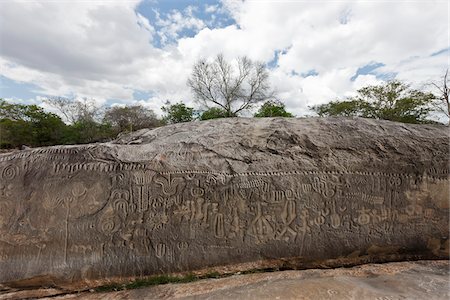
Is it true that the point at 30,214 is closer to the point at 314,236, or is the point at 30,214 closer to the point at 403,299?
the point at 314,236

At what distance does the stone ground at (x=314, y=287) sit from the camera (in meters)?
2.79

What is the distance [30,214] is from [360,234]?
3794 mm

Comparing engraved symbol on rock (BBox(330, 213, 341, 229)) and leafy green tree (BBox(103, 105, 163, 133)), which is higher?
leafy green tree (BBox(103, 105, 163, 133))

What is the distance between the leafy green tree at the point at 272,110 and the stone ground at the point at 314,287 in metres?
17.6

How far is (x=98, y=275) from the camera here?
318 cm

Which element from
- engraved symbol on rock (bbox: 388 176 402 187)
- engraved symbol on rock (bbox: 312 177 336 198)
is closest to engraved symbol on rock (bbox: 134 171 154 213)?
engraved symbol on rock (bbox: 312 177 336 198)

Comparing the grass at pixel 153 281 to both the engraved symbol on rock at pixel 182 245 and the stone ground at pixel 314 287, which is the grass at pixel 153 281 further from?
the engraved symbol on rock at pixel 182 245

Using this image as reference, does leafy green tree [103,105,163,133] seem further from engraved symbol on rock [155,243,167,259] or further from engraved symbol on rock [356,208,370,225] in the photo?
engraved symbol on rock [356,208,370,225]

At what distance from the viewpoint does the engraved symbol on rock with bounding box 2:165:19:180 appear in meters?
3.25

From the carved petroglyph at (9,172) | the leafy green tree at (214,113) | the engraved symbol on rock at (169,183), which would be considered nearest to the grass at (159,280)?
the engraved symbol on rock at (169,183)

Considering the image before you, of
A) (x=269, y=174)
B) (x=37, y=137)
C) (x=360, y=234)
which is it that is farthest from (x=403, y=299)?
(x=37, y=137)

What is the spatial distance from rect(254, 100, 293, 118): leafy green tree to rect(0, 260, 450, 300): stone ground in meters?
17.6

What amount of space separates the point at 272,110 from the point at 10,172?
2049 cm

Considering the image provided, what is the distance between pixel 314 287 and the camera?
2902mm
